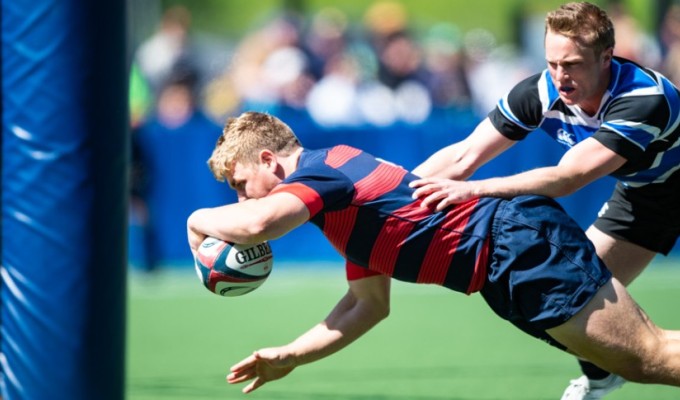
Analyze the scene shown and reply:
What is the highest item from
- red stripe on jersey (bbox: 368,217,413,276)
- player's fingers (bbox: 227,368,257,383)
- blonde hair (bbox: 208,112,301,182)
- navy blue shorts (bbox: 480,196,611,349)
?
blonde hair (bbox: 208,112,301,182)

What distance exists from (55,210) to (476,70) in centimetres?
991

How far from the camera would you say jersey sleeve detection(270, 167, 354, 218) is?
3.96m

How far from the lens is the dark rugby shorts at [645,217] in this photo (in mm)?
5281

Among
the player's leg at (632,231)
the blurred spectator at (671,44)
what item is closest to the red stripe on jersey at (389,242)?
the player's leg at (632,231)

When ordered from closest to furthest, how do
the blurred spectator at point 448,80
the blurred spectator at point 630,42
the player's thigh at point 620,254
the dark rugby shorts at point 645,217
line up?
the dark rugby shorts at point 645,217 < the player's thigh at point 620,254 < the blurred spectator at point 630,42 < the blurred spectator at point 448,80

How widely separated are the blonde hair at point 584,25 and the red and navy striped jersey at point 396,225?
81 cm

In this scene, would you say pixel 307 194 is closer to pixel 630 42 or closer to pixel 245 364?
pixel 245 364

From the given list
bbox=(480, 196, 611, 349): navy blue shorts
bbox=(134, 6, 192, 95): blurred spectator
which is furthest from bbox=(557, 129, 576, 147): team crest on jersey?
bbox=(134, 6, 192, 95): blurred spectator

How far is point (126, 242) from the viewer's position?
4207 mm

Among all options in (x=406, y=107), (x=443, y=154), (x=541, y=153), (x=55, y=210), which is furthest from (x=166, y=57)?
(x=55, y=210)

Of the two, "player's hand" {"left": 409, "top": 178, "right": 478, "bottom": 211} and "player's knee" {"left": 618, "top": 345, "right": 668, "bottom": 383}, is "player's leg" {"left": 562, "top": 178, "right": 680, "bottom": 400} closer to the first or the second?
"player's knee" {"left": 618, "top": 345, "right": 668, "bottom": 383}

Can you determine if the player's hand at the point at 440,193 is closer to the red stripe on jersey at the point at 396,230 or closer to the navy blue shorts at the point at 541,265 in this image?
the red stripe on jersey at the point at 396,230

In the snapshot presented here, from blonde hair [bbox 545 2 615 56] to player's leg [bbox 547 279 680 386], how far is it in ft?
3.41

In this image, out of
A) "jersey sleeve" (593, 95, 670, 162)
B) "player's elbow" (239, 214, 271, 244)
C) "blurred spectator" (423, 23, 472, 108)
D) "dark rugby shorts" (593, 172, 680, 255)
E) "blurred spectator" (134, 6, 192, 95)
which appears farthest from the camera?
"blurred spectator" (134, 6, 192, 95)
